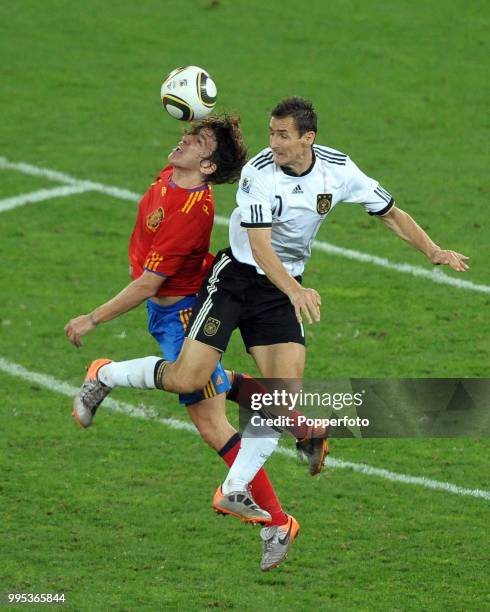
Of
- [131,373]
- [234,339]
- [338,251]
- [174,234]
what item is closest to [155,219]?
[174,234]

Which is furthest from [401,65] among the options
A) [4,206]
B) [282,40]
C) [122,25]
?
[4,206]

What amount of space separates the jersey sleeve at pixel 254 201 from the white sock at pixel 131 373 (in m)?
1.17

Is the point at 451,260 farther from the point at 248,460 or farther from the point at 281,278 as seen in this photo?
the point at 248,460

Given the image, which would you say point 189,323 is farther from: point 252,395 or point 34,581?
point 34,581

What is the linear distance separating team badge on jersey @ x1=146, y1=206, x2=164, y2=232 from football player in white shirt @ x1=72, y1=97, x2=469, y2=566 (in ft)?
1.51

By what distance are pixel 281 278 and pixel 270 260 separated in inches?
5.9

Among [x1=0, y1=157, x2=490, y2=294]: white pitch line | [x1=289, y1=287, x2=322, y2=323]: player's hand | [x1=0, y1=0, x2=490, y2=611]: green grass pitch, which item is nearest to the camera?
[x1=289, y1=287, x2=322, y2=323]: player's hand

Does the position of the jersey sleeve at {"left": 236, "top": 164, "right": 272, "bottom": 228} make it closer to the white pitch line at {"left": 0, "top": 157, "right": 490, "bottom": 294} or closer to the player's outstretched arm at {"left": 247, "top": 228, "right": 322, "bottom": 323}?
the player's outstretched arm at {"left": 247, "top": 228, "right": 322, "bottom": 323}

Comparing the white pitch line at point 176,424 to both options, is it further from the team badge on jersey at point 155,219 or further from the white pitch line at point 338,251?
the white pitch line at point 338,251

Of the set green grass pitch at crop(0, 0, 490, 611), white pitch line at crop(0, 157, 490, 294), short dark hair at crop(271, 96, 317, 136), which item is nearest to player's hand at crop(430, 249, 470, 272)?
short dark hair at crop(271, 96, 317, 136)

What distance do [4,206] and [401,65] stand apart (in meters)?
6.60

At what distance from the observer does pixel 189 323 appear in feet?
30.6

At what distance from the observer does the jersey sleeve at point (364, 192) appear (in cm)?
932

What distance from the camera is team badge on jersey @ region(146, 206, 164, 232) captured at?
30.4 ft
